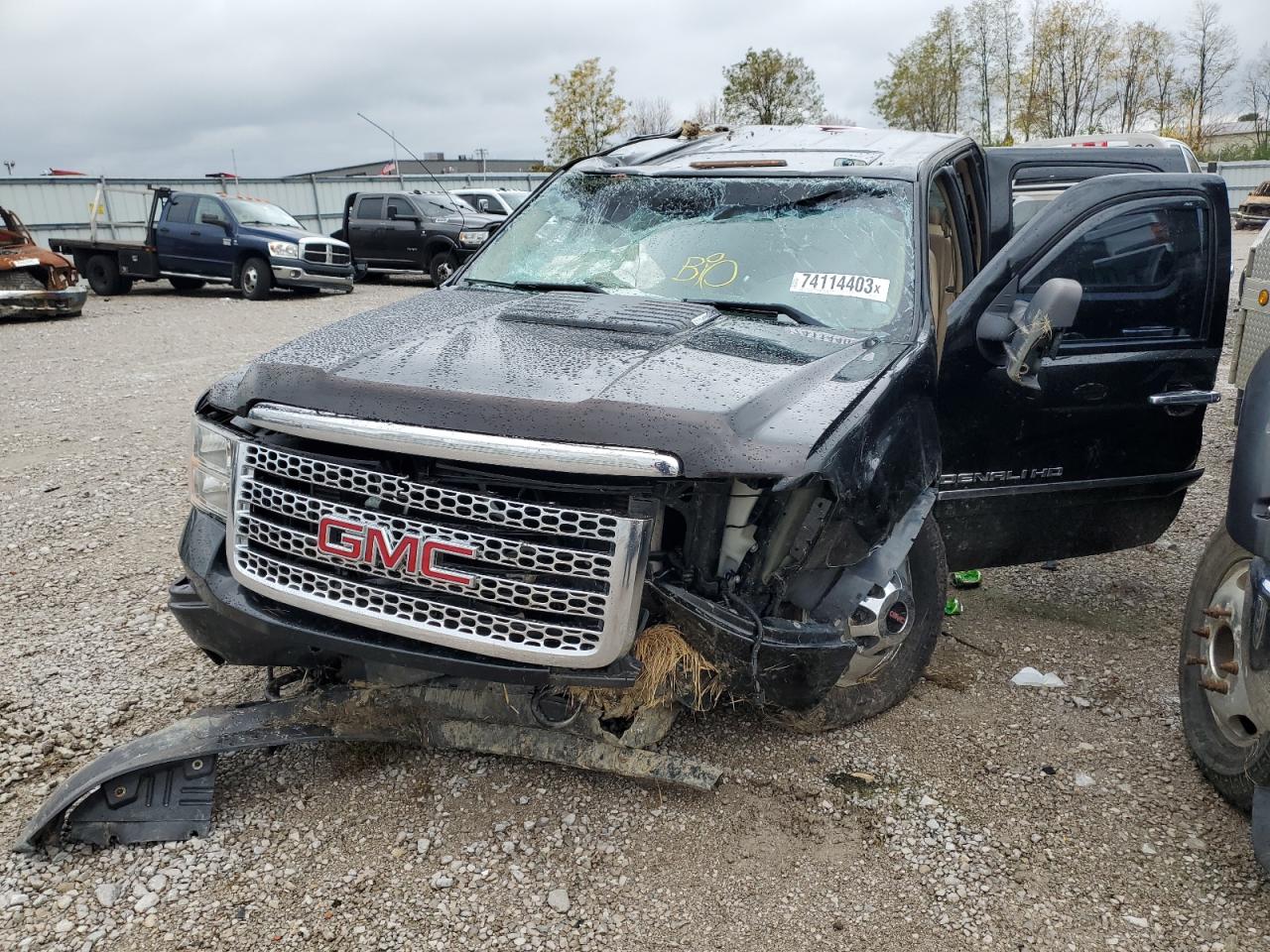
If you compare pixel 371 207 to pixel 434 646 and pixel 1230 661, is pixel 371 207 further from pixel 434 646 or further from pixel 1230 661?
pixel 1230 661

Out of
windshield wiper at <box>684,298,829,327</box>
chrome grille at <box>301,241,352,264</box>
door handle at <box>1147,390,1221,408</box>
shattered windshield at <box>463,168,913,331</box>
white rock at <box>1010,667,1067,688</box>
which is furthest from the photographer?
chrome grille at <box>301,241,352,264</box>

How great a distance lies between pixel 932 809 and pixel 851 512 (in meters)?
1.02

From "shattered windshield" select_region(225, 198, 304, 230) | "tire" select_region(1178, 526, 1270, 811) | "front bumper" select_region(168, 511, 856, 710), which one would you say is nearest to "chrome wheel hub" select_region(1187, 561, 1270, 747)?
"tire" select_region(1178, 526, 1270, 811)

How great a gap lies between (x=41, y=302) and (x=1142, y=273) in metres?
14.4

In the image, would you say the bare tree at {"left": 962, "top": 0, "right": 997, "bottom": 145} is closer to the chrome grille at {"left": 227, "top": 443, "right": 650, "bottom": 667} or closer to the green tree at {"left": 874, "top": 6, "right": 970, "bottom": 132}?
the green tree at {"left": 874, "top": 6, "right": 970, "bottom": 132}

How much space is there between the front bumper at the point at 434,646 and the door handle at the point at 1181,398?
2.16 metres

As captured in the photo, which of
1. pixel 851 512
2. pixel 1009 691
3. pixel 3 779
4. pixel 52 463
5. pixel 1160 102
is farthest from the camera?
pixel 1160 102

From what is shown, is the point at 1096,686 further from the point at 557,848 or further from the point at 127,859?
the point at 127,859

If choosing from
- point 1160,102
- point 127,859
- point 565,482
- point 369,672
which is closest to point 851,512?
point 565,482

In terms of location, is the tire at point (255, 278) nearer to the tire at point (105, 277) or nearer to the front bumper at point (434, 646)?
the tire at point (105, 277)

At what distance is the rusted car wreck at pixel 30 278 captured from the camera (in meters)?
13.7

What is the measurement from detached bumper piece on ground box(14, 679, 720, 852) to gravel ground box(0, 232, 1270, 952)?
0.31 ft

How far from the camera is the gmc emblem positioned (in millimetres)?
2545

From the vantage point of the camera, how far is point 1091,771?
128 inches
